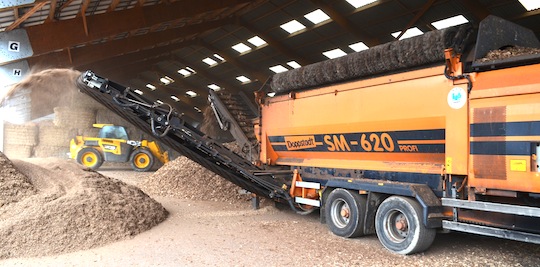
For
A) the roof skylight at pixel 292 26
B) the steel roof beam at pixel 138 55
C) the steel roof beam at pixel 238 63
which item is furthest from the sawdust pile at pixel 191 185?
the steel roof beam at pixel 138 55

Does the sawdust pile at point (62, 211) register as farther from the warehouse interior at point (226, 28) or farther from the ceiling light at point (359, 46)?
the ceiling light at point (359, 46)

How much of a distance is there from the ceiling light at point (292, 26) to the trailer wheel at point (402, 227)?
1110cm

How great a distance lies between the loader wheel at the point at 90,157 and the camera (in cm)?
1831

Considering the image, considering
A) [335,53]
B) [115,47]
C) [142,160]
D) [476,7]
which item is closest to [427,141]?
[476,7]

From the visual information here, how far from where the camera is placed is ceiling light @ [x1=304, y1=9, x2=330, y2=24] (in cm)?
1464

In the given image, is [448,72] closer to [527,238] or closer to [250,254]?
[527,238]

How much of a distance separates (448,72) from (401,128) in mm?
993

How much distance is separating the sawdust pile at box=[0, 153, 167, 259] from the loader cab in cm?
1144

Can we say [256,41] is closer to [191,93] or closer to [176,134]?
[191,93]

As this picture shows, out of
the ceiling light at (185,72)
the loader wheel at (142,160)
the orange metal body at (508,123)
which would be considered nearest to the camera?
the orange metal body at (508,123)

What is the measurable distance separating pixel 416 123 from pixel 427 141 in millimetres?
283

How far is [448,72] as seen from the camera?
207 inches

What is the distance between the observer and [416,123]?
5.64 metres

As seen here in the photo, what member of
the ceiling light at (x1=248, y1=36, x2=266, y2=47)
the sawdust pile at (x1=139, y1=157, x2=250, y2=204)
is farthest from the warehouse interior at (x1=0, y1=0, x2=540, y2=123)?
the sawdust pile at (x1=139, y1=157, x2=250, y2=204)
